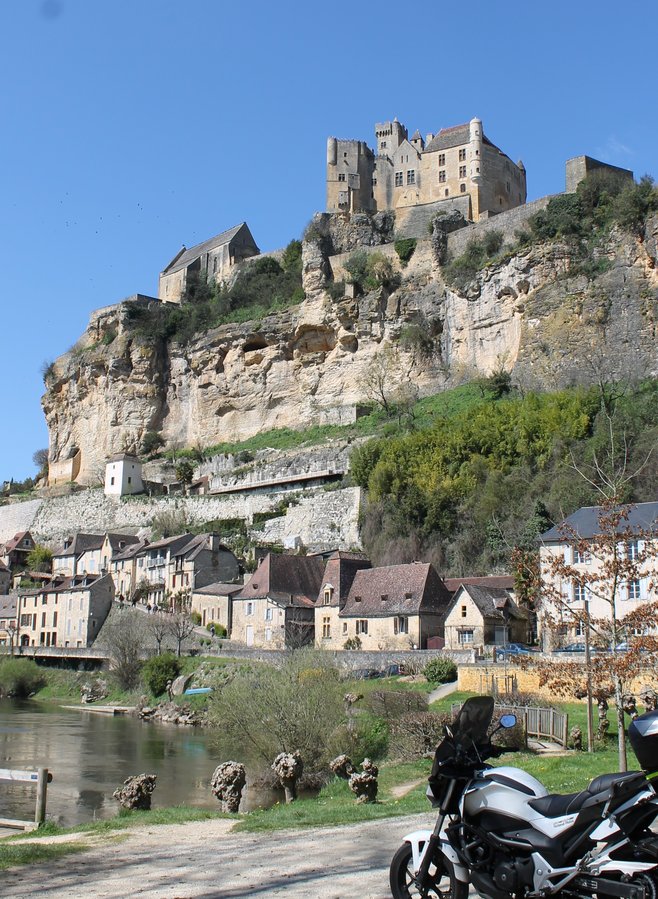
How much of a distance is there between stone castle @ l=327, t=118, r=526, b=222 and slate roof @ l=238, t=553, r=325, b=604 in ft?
110

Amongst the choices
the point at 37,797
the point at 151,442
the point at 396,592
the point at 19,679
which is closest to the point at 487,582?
the point at 396,592

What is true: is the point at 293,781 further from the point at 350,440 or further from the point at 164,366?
the point at 164,366

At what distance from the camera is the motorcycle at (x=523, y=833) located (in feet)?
17.6

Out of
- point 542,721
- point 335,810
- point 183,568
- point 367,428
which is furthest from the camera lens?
point 367,428

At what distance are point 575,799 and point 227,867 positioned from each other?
13.6ft

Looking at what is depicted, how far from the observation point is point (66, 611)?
5522 cm

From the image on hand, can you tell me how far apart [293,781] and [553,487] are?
26.7m

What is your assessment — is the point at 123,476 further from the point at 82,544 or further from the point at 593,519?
the point at 593,519

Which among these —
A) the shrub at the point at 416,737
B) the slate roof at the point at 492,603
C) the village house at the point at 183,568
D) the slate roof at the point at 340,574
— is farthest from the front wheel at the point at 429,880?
the village house at the point at 183,568

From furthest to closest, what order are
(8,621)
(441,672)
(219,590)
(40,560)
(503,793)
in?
1. (40,560)
2. (8,621)
3. (219,590)
4. (441,672)
5. (503,793)

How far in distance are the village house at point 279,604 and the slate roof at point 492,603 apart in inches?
374

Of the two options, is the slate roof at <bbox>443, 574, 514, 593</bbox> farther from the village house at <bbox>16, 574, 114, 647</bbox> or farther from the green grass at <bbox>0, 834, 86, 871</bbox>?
the green grass at <bbox>0, 834, 86, 871</bbox>

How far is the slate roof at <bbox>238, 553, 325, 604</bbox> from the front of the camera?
143 feet

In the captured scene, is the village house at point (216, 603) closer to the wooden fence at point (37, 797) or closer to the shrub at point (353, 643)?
the shrub at point (353, 643)
